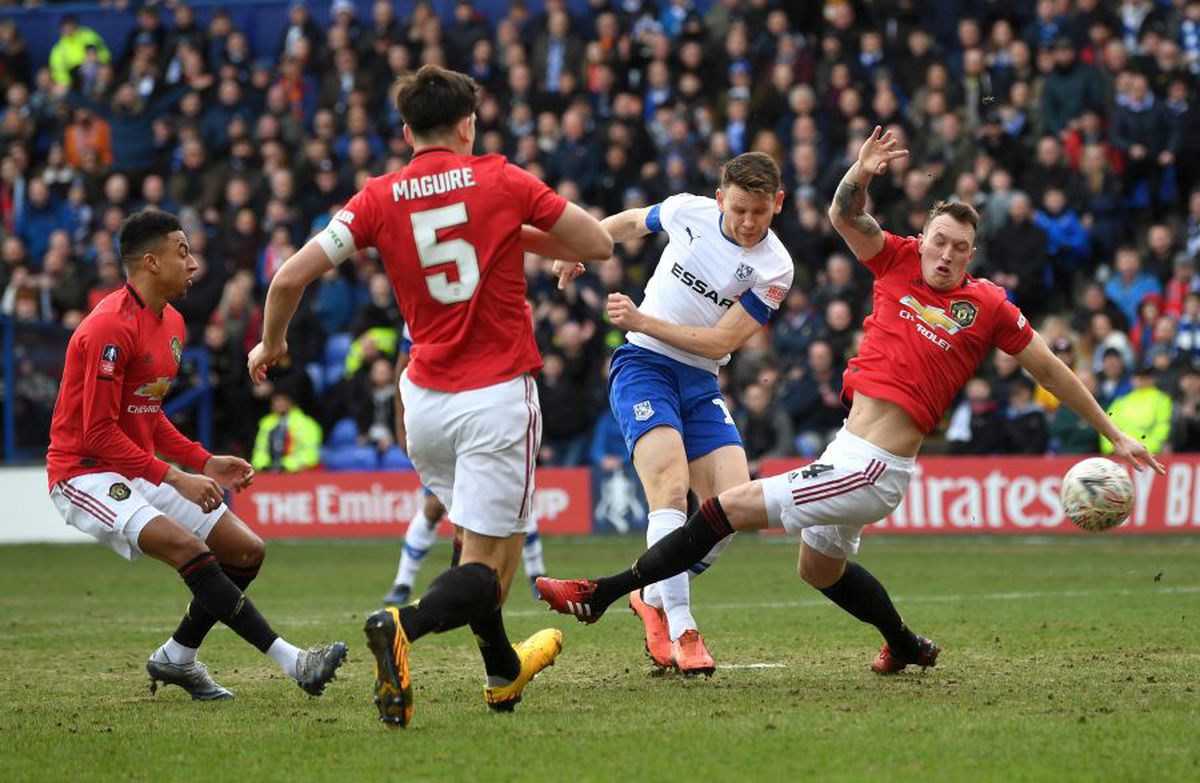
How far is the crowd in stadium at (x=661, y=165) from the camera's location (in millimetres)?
20969

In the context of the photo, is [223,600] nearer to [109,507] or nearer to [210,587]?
[210,587]

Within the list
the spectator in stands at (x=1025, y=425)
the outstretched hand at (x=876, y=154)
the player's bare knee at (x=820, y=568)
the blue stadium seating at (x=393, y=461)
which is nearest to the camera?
the outstretched hand at (x=876, y=154)

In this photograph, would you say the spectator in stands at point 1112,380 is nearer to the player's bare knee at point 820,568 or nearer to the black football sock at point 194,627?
the player's bare knee at point 820,568

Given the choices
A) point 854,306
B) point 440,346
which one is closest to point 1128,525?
point 854,306

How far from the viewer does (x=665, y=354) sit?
984 centimetres

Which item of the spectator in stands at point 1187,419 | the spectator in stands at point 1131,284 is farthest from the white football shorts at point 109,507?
the spectator in stands at point 1131,284

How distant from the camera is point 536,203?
7.44 meters

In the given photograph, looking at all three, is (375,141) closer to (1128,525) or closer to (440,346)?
(1128,525)

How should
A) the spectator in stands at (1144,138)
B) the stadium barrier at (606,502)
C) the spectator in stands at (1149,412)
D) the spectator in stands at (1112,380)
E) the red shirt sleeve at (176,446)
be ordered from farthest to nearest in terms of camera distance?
the spectator in stands at (1144,138)
the spectator in stands at (1112,380)
the spectator in stands at (1149,412)
the stadium barrier at (606,502)
the red shirt sleeve at (176,446)

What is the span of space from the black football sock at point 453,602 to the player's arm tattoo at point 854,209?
2598 mm

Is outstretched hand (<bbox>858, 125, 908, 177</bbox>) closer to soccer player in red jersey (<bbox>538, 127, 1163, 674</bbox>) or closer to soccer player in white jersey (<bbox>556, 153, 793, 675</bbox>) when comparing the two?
soccer player in red jersey (<bbox>538, 127, 1163, 674</bbox>)

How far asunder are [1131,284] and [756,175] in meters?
12.5

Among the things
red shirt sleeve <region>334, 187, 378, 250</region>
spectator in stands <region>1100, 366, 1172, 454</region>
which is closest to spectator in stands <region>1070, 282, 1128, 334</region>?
spectator in stands <region>1100, 366, 1172, 454</region>

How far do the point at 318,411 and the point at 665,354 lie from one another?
47.7ft
